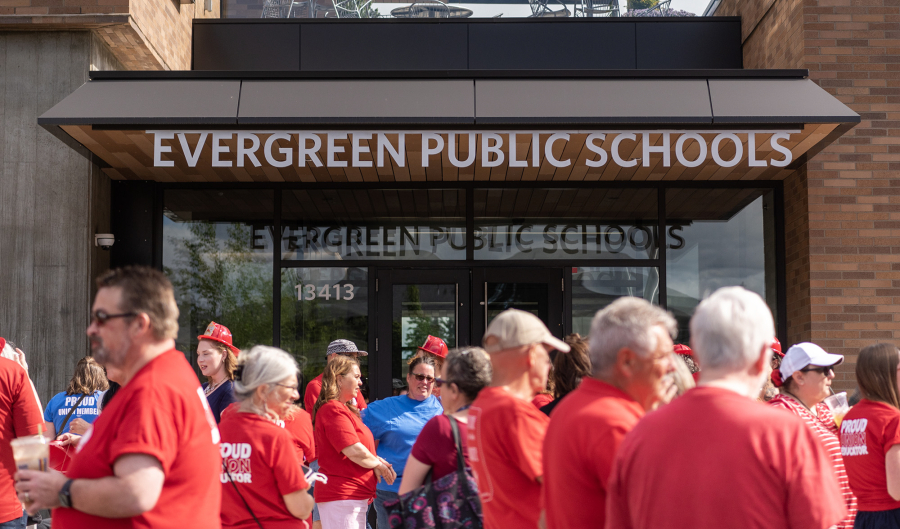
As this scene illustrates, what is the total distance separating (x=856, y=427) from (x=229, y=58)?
833cm

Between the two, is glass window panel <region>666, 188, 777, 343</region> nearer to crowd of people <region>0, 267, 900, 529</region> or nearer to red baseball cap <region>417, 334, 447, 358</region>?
red baseball cap <region>417, 334, 447, 358</region>

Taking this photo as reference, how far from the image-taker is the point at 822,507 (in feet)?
6.36

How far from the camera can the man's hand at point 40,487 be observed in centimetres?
234

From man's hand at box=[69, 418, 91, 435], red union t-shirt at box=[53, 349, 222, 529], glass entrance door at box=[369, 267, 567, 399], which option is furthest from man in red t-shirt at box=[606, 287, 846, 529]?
glass entrance door at box=[369, 267, 567, 399]

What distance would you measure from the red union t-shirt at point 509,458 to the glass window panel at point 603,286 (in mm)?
6428

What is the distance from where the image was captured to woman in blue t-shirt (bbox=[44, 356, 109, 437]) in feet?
20.3

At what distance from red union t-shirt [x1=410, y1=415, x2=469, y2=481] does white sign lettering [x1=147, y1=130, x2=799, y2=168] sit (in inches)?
159

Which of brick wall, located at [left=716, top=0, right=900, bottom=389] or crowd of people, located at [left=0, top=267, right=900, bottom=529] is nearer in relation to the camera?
crowd of people, located at [left=0, top=267, right=900, bottom=529]

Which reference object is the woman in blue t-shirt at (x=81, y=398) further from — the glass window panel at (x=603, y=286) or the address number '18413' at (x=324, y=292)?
the glass window panel at (x=603, y=286)

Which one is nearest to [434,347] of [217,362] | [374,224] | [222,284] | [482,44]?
[217,362]

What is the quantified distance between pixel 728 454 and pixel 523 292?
748 cm

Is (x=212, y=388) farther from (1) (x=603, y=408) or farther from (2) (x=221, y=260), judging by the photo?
(2) (x=221, y=260)

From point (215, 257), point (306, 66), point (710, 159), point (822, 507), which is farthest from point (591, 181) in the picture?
point (822, 507)

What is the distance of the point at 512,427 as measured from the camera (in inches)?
117
